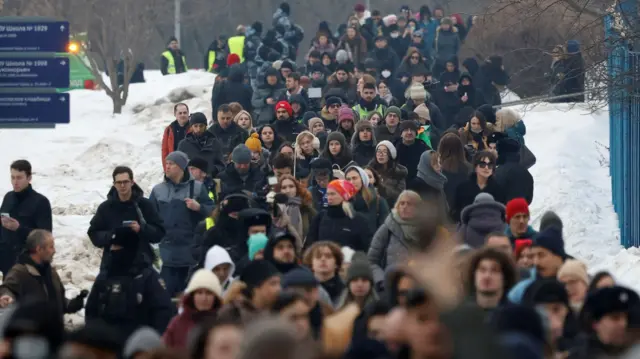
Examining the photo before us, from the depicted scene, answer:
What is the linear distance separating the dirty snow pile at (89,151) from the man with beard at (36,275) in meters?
4.12

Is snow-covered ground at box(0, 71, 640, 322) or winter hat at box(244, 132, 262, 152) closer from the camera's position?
winter hat at box(244, 132, 262, 152)

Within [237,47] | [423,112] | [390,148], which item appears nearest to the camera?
[390,148]

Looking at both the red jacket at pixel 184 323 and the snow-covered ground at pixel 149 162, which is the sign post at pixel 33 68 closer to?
the snow-covered ground at pixel 149 162

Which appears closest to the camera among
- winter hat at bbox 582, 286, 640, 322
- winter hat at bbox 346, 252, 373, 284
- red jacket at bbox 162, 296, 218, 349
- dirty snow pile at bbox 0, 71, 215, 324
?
winter hat at bbox 582, 286, 640, 322

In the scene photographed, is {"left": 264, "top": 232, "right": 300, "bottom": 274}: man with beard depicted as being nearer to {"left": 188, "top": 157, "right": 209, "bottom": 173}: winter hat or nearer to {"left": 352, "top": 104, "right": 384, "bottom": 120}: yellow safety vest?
{"left": 188, "top": 157, "right": 209, "bottom": 173}: winter hat

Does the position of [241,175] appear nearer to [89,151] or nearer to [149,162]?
[149,162]

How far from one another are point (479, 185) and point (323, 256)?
13.2 feet

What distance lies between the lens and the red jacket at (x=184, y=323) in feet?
33.7

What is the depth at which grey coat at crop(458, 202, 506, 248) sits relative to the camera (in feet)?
44.7

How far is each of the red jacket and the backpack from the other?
1.62 m

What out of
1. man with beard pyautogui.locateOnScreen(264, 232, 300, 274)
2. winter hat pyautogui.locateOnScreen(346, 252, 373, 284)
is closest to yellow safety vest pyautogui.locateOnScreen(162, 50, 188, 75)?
man with beard pyautogui.locateOnScreen(264, 232, 300, 274)

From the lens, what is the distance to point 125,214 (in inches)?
554

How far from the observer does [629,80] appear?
17.3 metres

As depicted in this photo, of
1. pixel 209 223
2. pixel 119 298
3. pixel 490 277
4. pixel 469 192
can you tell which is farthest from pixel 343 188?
pixel 490 277
